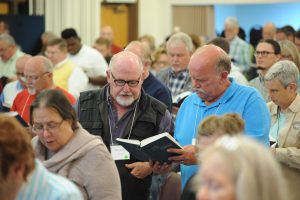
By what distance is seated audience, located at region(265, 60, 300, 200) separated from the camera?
4941 millimetres

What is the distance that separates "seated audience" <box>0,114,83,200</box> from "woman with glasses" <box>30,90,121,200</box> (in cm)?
A: 73

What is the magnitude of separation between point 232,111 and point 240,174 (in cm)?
228

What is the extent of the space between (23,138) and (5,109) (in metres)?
3.93

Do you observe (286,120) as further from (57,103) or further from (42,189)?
(42,189)

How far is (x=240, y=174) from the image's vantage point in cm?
202

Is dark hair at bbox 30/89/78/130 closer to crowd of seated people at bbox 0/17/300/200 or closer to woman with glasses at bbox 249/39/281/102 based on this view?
crowd of seated people at bbox 0/17/300/200

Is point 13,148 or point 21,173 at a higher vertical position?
point 13,148

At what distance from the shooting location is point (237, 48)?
11211 millimetres

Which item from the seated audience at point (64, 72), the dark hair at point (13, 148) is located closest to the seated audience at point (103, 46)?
the seated audience at point (64, 72)

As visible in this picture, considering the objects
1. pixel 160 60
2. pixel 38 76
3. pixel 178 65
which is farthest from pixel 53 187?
pixel 160 60

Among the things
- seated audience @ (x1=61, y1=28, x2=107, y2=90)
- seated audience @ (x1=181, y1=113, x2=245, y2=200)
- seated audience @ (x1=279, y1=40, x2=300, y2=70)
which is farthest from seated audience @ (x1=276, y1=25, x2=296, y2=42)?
seated audience @ (x1=181, y1=113, x2=245, y2=200)

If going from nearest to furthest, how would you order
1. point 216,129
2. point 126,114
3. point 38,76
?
point 216,129, point 126,114, point 38,76

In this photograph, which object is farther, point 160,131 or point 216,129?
point 160,131

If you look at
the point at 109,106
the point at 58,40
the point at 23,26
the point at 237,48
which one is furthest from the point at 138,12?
the point at 109,106
